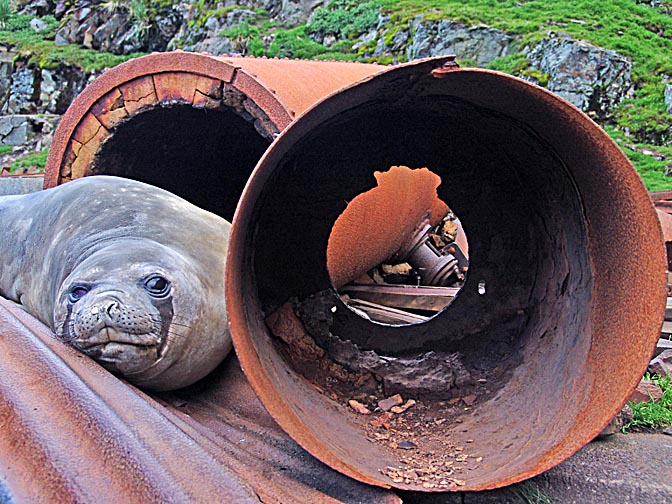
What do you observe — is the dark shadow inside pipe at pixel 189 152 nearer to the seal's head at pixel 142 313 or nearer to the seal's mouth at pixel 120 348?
the seal's head at pixel 142 313

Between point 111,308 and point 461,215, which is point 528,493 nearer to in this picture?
point 111,308

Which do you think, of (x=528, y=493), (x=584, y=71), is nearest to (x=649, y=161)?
(x=584, y=71)

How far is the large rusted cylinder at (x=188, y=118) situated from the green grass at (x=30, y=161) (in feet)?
31.4

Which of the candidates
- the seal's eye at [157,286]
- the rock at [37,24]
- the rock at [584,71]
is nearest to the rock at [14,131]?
the rock at [37,24]

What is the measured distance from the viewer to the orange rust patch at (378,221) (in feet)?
12.2

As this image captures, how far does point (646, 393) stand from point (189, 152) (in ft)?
9.24

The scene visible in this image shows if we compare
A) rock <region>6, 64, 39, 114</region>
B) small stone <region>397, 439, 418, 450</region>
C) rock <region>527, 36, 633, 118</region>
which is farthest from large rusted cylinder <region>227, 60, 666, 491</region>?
rock <region>6, 64, 39, 114</region>

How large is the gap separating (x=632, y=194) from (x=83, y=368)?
1.64 meters

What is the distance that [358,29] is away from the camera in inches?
592

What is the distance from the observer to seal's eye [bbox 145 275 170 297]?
201 cm

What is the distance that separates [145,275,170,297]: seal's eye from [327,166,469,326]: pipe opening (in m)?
1.47

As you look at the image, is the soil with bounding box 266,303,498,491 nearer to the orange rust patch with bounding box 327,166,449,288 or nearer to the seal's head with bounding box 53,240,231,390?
the seal's head with bounding box 53,240,231,390

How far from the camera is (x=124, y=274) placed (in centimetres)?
200

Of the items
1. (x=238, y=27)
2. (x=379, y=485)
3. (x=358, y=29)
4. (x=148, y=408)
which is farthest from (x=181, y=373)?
(x=238, y=27)
